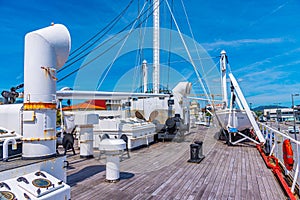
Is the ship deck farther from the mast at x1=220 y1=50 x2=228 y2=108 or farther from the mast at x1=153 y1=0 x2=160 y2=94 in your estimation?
the mast at x1=153 y1=0 x2=160 y2=94

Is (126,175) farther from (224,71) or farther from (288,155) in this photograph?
Result: (224,71)

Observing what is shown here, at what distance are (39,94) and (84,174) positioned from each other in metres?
2.62

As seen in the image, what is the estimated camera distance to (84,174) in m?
5.62

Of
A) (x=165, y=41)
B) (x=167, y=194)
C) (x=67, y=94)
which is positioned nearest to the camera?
(x=167, y=194)

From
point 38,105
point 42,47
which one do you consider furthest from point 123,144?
point 42,47

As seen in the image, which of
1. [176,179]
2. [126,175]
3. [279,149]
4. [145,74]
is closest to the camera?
[176,179]

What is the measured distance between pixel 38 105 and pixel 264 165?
6550mm

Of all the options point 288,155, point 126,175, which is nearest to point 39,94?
point 126,175

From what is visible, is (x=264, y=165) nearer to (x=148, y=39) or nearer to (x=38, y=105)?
(x=38, y=105)

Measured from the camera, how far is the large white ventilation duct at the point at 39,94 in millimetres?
3869

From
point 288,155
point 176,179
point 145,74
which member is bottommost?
point 176,179

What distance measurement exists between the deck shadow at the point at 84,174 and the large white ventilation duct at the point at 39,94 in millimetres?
1382

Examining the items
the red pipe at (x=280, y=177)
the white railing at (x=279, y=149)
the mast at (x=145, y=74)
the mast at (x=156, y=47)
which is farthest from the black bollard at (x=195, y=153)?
the mast at (x=145, y=74)

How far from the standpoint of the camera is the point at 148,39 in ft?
50.6
